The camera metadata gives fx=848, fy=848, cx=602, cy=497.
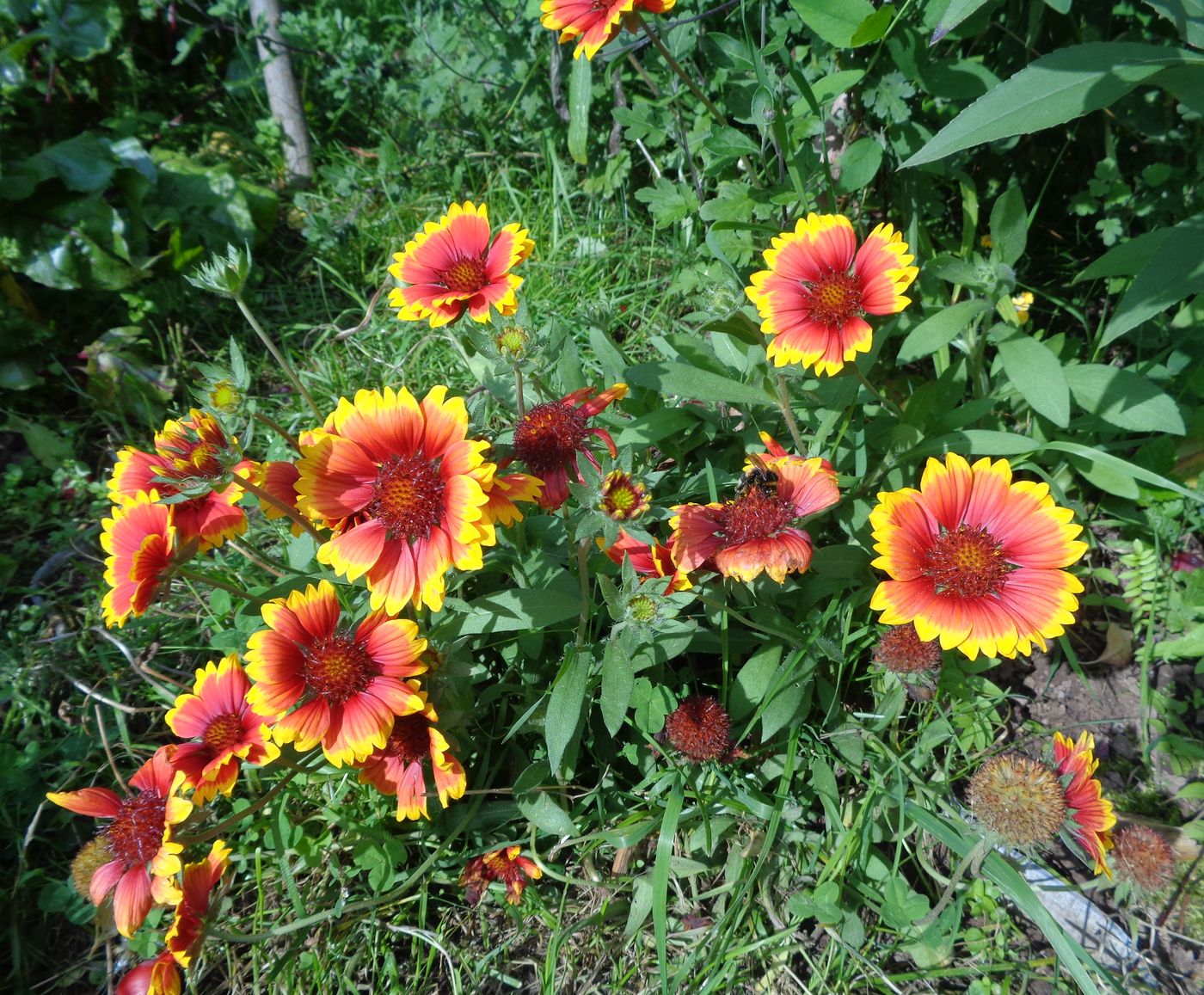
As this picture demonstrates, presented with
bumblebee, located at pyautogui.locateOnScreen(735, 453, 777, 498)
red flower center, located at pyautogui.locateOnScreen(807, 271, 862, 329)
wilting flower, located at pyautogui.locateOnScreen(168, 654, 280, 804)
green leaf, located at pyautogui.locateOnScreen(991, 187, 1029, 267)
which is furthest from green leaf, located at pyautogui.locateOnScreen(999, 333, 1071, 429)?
wilting flower, located at pyautogui.locateOnScreen(168, 654, 280, 804)

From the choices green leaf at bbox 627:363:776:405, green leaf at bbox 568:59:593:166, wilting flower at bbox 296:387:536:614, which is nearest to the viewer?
wilting flower at bbox 296:387:536:614

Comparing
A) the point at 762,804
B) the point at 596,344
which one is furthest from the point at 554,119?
the point at 762,804

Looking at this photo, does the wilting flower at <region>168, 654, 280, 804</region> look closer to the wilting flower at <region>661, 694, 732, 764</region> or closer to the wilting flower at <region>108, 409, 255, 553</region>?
the wilting flower at <region>108, 409, 255, 553</region>

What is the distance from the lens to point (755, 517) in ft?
4.73

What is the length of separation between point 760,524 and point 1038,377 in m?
0.74

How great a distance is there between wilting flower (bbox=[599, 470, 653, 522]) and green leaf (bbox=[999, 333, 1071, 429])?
87cm

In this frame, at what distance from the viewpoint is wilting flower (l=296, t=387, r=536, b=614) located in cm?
131

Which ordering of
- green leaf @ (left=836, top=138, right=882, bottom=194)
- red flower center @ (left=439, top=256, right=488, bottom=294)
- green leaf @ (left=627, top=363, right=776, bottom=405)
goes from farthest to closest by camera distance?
green leaf @ (left=836, top=138, right=882, bottom=194) → green leaf @ (left=627, top=363, right=776, bottom=405) → red flower center @ (left=439, top=256, right=488, bottom=294)

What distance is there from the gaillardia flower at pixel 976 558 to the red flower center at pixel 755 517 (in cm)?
15

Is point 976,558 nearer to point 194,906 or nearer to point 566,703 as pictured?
point 566,703

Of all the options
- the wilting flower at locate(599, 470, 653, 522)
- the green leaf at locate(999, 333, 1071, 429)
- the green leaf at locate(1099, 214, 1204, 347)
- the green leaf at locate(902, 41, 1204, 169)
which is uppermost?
the green leaf at locate(902, 41, 1204, 169)

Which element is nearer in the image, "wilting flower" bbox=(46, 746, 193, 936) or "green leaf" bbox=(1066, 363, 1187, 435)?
"wilting flower" bbox=(46, 746, 193, 936)

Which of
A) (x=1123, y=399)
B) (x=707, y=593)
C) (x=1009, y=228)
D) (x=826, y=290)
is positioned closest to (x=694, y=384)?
(x=826, y=290)

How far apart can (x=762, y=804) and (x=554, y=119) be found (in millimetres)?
2193
